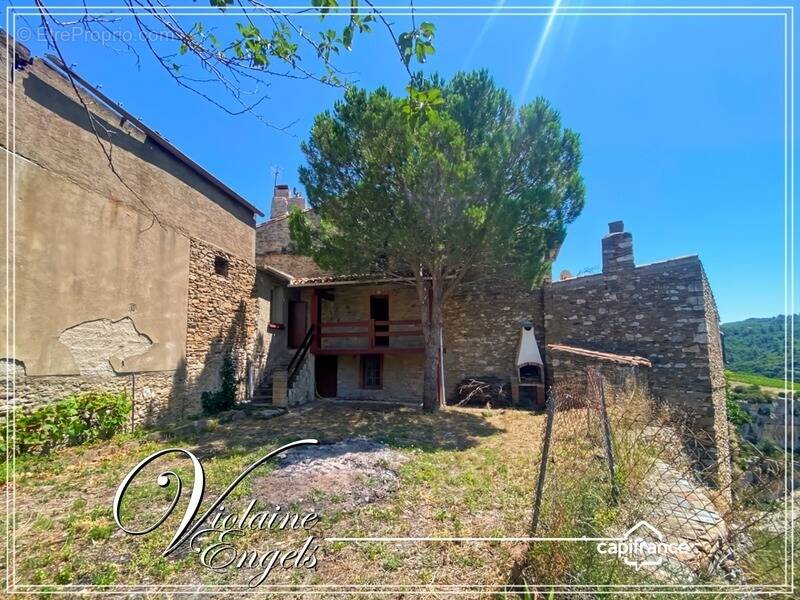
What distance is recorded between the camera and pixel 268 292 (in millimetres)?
12188

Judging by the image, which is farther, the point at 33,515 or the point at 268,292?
the point at 268,292

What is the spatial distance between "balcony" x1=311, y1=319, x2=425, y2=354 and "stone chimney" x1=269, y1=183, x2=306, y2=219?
6810 mm

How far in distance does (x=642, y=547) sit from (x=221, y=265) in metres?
10.6

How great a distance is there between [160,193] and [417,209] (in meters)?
5.76

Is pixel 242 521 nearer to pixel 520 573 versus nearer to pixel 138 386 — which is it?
pixel 520 573

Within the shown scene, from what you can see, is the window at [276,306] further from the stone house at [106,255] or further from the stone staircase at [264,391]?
the stone house at [106,255]

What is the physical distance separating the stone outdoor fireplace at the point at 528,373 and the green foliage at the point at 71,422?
31.2 feet

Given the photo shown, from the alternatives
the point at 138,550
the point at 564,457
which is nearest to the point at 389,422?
the point at 564,457

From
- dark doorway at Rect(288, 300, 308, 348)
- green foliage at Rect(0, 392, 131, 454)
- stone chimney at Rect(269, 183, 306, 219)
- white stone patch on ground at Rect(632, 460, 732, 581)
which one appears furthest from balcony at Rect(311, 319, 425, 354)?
white stone patch on ground at Rect(632, 460, 732, 581)

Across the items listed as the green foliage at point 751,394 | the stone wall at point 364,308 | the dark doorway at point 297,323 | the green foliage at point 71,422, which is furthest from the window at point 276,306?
the green foliage at point 751,394

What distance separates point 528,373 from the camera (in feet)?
36.1

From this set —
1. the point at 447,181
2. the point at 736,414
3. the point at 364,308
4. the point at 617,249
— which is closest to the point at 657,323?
the point at 617,249

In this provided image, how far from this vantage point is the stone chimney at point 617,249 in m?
9.48

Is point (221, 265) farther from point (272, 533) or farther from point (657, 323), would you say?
point (657, 323)
